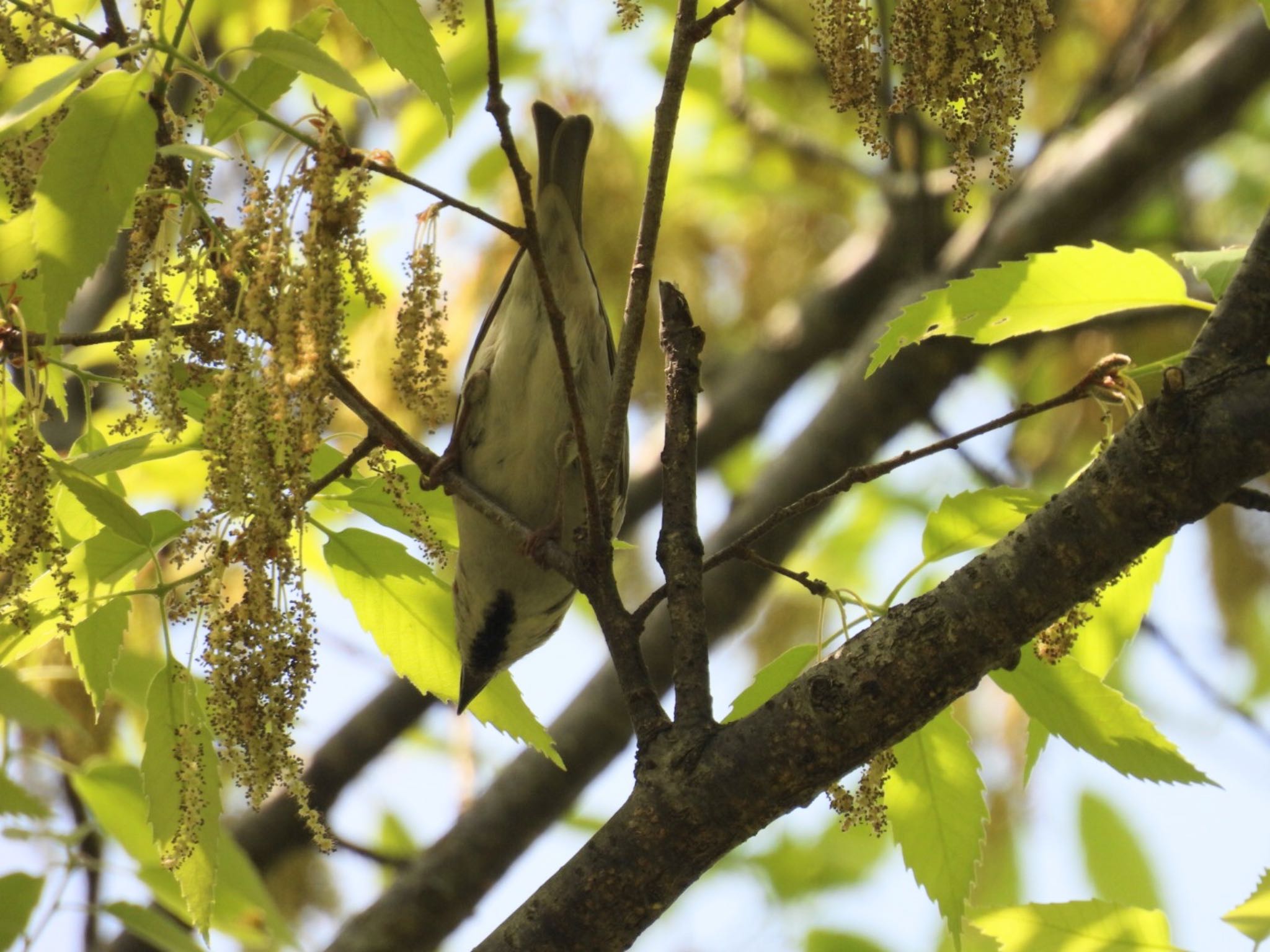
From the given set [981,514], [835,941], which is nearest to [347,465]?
[981,514]

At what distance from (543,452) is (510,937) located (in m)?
1.72

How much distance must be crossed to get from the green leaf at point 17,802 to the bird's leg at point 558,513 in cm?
91

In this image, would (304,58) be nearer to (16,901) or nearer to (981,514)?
(981,514)

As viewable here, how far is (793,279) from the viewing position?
589 centimetres

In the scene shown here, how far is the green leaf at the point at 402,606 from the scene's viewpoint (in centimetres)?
216

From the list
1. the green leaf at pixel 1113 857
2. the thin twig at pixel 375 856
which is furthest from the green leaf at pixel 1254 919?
the thin twig at pixel 375 856

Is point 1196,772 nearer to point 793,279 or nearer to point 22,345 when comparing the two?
point 22,345

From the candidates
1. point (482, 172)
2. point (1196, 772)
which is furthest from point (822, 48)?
point (482, 172)

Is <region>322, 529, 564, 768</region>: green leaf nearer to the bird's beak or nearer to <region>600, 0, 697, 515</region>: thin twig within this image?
<region>600, 0, 697, 515</region>: thin twig

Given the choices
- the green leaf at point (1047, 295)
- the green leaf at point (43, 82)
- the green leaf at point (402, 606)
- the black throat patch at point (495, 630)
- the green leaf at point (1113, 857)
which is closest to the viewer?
the green leaf at point (43, 82)

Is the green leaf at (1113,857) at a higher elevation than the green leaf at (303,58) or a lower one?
lower

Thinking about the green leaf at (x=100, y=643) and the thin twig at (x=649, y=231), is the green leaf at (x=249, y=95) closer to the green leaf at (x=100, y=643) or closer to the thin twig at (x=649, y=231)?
the thin twig at (x=649, y=231)

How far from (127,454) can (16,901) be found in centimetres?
86

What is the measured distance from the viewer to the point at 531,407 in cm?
340
